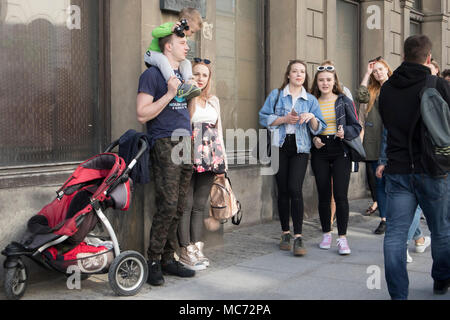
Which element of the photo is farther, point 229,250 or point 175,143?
point 229,250

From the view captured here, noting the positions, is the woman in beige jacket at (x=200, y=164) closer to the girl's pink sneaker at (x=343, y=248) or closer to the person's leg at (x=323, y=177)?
the person's leg at (x=323, y=177)

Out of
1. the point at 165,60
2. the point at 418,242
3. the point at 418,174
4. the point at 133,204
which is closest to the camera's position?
the point at 418,174

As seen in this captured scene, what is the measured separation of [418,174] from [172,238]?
226 centimetres

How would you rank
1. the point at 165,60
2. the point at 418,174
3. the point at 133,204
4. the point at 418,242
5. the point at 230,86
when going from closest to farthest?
the point at 418,174
the point at 165,60
the point at 133,204
the point at 418,242
the point at 230,86

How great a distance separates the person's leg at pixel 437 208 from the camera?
168 inches

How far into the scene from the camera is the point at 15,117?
529 centimetres

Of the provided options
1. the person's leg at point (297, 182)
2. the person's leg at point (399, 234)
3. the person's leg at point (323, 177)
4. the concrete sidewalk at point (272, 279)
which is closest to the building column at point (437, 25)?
the concrete sidewalk at point (272, 279)

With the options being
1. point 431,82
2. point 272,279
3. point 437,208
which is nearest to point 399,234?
point 437,208

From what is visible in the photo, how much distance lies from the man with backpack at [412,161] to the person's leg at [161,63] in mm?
1808

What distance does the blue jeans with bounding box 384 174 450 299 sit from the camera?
4281mm

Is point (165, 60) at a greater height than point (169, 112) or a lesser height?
greater
